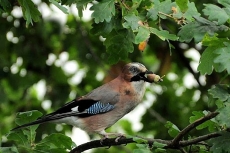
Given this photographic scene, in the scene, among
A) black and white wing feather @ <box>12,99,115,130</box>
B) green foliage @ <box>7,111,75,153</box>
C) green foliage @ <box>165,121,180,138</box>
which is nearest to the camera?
green foliage @ <box>165,121,180,138</box>

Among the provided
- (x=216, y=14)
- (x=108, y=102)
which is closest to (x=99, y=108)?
(x=108, y=102)

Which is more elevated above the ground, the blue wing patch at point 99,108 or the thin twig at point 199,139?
the blue wing patch at point 99,108

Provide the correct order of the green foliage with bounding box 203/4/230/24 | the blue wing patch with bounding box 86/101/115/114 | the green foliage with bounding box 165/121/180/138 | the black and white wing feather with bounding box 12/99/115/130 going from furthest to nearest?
the blue wing patch with bounding box 86/101/115/114 < the black and white wing feather with bounding box 12/99/115/130 < the green foliage with bounding box 165/121/180/138 < the green foliage with bounding box 203/4/230/24

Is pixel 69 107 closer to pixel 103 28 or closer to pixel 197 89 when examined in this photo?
pixel 103 28

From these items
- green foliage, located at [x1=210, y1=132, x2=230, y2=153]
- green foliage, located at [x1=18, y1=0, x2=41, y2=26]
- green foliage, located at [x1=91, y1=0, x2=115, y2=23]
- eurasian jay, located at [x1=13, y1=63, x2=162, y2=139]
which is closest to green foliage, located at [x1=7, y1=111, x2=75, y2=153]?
green foliage, located at [x1=18, y1=0, x2=41, y2=26]

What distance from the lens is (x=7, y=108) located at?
11648 mm

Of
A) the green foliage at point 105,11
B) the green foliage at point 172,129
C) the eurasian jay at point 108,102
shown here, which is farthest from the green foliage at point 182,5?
the eurasian jay at point 108,102

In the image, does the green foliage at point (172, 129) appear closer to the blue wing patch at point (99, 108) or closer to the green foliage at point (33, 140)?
the green foliage at point (33, 140)

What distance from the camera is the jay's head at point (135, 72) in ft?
23.1

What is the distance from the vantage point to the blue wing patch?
289 inches

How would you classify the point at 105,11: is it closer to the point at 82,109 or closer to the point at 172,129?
the point at 172,129

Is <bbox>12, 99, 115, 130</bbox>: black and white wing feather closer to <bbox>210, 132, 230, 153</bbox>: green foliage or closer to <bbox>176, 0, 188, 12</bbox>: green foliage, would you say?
<bbox>176, 0, 188, 12</bbox>: green foliage

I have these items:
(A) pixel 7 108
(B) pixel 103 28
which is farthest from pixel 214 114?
(A) pixel 7 108

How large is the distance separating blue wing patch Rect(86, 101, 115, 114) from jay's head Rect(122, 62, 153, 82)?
0.31 m
